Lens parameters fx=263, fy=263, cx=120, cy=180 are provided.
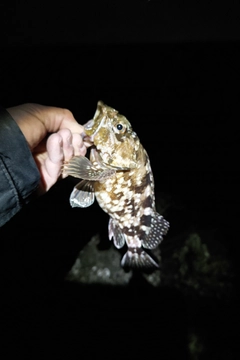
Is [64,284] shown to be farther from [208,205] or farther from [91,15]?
[91,15]

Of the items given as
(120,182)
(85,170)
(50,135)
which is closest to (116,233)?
(120,182)

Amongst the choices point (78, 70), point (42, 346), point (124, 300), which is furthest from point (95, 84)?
point (42, 346)

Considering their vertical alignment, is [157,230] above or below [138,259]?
above

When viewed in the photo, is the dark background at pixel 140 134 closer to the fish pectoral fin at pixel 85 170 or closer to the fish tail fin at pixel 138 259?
the fish pectoral fin at pixel 85 170

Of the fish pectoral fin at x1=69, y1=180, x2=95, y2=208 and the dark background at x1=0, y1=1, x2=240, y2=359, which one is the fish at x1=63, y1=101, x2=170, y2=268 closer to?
the fish pectoral fin at x1=69, y1=180, x2=95, y2=208

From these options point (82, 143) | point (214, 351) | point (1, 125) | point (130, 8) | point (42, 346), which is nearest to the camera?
point (1, 125)

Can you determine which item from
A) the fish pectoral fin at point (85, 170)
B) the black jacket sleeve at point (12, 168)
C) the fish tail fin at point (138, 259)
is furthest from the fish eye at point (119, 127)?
the fish tail fin at point (138, 259)

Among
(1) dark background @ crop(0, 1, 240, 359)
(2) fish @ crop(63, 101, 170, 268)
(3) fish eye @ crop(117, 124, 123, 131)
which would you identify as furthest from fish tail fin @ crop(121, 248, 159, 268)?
(1) dark background @ crop(0, 1, 240, 359)

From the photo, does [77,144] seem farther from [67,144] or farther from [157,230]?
[157,230]
